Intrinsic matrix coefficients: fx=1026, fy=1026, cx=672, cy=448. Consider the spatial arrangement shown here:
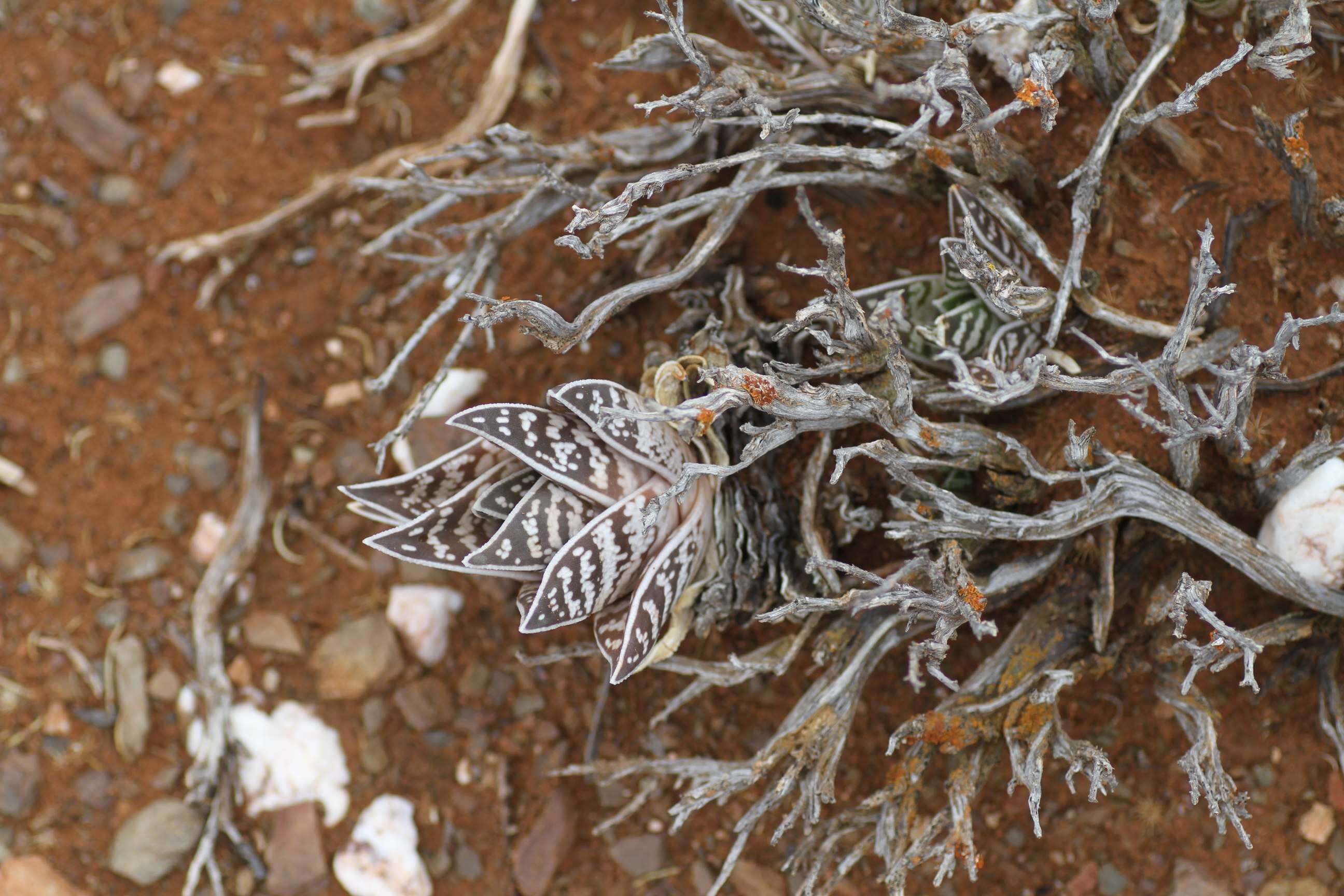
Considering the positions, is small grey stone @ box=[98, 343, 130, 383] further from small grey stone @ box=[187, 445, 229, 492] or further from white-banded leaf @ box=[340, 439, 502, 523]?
white-banded leaf @ box=[340, 439, 502, 523]

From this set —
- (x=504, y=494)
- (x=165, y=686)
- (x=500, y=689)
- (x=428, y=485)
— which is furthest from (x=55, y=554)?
(x=504, y=494)

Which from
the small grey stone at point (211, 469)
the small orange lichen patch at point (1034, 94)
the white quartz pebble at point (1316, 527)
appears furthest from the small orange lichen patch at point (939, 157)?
the small grey stone at point (211, 469)

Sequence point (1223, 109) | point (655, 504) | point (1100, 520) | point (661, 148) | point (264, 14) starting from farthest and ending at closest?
point (264, 14) → point (661, 148) → point (1223, 109) → point (1100, 520) → point (655, 504)

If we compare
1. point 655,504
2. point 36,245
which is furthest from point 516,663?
point 36,245

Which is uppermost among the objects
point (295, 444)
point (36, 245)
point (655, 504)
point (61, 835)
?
point (655, 504)

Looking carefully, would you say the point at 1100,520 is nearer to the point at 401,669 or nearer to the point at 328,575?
the point at 401,669
